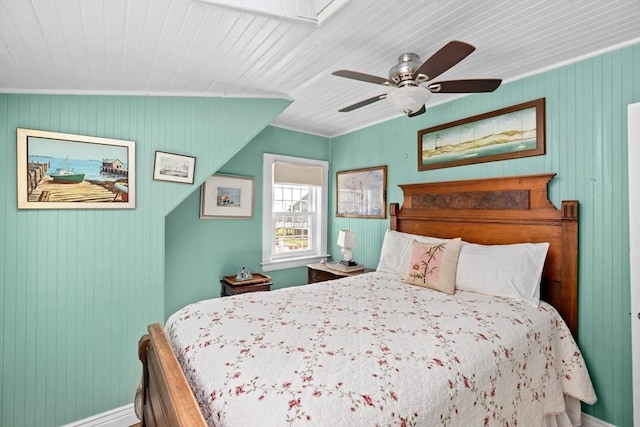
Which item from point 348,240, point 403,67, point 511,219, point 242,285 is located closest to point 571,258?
point 511,219

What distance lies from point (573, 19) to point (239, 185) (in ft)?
9.91

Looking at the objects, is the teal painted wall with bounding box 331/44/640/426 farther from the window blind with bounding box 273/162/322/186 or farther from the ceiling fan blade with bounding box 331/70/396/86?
the window blind with bounding box 273/162/322/186

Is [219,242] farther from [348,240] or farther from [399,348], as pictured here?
[399,348]

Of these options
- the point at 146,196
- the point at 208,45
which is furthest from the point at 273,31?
the point at 146,196

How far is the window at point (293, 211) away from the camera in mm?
3713

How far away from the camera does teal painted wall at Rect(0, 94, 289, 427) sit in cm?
188

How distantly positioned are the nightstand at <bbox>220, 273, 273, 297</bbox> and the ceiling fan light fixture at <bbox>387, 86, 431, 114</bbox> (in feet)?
7.30

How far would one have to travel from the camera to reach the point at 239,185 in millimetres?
3461

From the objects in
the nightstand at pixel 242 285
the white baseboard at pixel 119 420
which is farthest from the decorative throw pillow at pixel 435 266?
the nightstand at pixel 242 285

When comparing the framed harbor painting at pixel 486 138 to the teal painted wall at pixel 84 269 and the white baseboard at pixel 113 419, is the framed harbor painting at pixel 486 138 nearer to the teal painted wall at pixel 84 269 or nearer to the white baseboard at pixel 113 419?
the teal painted wall at pixel 84 269

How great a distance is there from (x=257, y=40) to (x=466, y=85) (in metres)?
1.23

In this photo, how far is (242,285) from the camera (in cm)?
311

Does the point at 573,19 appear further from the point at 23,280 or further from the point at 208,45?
the point at 23,280

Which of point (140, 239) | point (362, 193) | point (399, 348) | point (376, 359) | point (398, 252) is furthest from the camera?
point (362, 193)
